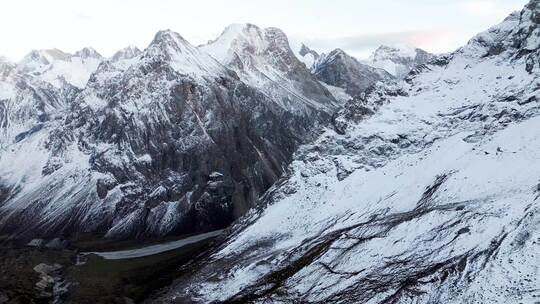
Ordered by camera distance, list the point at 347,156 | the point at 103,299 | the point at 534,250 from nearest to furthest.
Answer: the point at 534,250
the point at 103,299
the point at 347,156

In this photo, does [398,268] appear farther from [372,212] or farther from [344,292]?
[372,212]

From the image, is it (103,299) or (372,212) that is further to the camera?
(103,299)

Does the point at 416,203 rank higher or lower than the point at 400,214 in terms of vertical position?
higher

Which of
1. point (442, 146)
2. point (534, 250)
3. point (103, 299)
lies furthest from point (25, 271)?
point (534, 250)

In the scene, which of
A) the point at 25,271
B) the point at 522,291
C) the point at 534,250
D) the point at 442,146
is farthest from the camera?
the point at 25,271

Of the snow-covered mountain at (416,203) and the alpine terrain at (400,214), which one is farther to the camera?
the alpine terrain at (400,214)

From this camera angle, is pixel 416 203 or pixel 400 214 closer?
pixel 400 214

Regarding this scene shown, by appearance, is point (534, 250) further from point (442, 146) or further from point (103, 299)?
point (103, 299)

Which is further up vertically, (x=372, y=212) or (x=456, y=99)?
(x=456, y=99)
